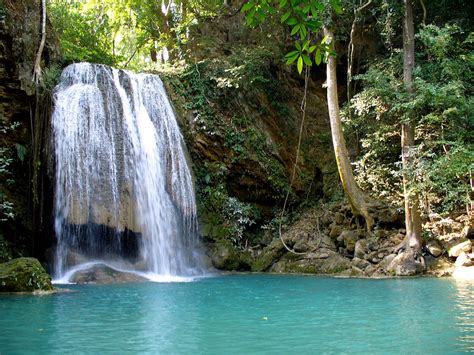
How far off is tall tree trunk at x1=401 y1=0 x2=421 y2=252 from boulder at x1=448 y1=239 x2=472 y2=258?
2.56 feet

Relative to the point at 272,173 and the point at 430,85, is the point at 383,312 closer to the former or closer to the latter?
the point at 430,85

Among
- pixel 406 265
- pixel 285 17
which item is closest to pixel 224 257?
pixel 406 265

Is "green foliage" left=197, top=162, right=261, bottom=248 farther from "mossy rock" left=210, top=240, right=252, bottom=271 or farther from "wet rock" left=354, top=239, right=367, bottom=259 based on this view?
"wet rock" left=354, top=239, right=367, bottom=259

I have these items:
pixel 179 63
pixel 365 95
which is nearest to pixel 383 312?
pixel 365 95

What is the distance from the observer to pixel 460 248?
1186cm

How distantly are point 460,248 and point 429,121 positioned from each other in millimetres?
3371

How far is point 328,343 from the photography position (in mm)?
5016

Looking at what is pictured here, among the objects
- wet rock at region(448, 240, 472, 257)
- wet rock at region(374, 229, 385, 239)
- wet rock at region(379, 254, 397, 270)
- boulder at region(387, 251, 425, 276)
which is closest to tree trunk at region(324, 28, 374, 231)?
wet rock at region(374, 229, 385, 239)

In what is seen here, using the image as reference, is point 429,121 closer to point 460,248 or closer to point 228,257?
point 460,248

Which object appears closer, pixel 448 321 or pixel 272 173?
pixel 448 321

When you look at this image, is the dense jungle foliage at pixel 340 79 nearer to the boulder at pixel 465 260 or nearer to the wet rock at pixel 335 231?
the boulder at pixel 465 260

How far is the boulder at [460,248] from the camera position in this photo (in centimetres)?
1173

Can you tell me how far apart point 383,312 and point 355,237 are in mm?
7069

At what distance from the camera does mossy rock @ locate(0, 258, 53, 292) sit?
870cm
